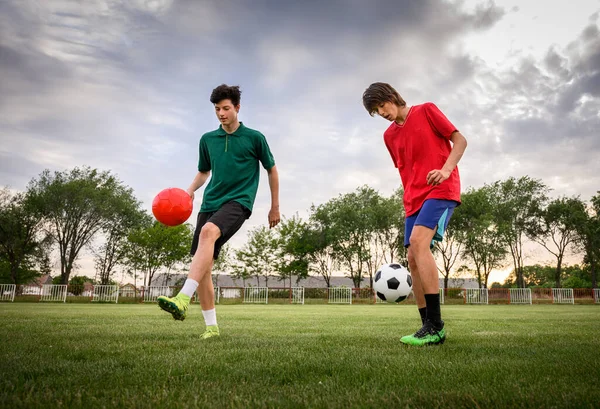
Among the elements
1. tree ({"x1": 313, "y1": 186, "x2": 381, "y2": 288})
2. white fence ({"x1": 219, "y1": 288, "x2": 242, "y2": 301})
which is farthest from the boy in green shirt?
tree ({"x1": 313, "y1": 186, "x2": 381, "y2": 288})

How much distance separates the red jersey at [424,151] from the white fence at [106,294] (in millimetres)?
27905

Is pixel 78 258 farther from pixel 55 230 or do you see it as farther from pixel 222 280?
pixel 222 280

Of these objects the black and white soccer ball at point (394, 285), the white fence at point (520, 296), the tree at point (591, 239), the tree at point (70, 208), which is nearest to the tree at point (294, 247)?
the tree at point (70, 208)

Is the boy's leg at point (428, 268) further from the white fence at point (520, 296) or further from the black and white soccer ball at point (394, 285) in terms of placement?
the white fence at point (520, 296)

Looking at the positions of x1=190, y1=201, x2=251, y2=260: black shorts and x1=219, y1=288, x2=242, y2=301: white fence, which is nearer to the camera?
x1=190, y1=201, x2=251, y2=260: black shorts

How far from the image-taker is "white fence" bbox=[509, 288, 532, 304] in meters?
30.7

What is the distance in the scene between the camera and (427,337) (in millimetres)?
3471

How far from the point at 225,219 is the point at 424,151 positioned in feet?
6.87

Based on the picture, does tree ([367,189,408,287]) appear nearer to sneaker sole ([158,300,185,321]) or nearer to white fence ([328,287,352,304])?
white fence ([328,287,352,304])

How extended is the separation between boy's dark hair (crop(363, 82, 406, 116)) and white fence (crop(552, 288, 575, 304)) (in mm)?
35418

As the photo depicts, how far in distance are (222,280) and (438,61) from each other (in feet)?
207

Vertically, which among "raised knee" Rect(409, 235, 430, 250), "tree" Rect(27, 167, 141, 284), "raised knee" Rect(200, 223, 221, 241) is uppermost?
"tree" Rect(27, 167, 141, 284)

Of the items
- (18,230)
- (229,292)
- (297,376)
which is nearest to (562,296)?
(229,292)

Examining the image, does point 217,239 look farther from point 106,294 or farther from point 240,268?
point 240,268
